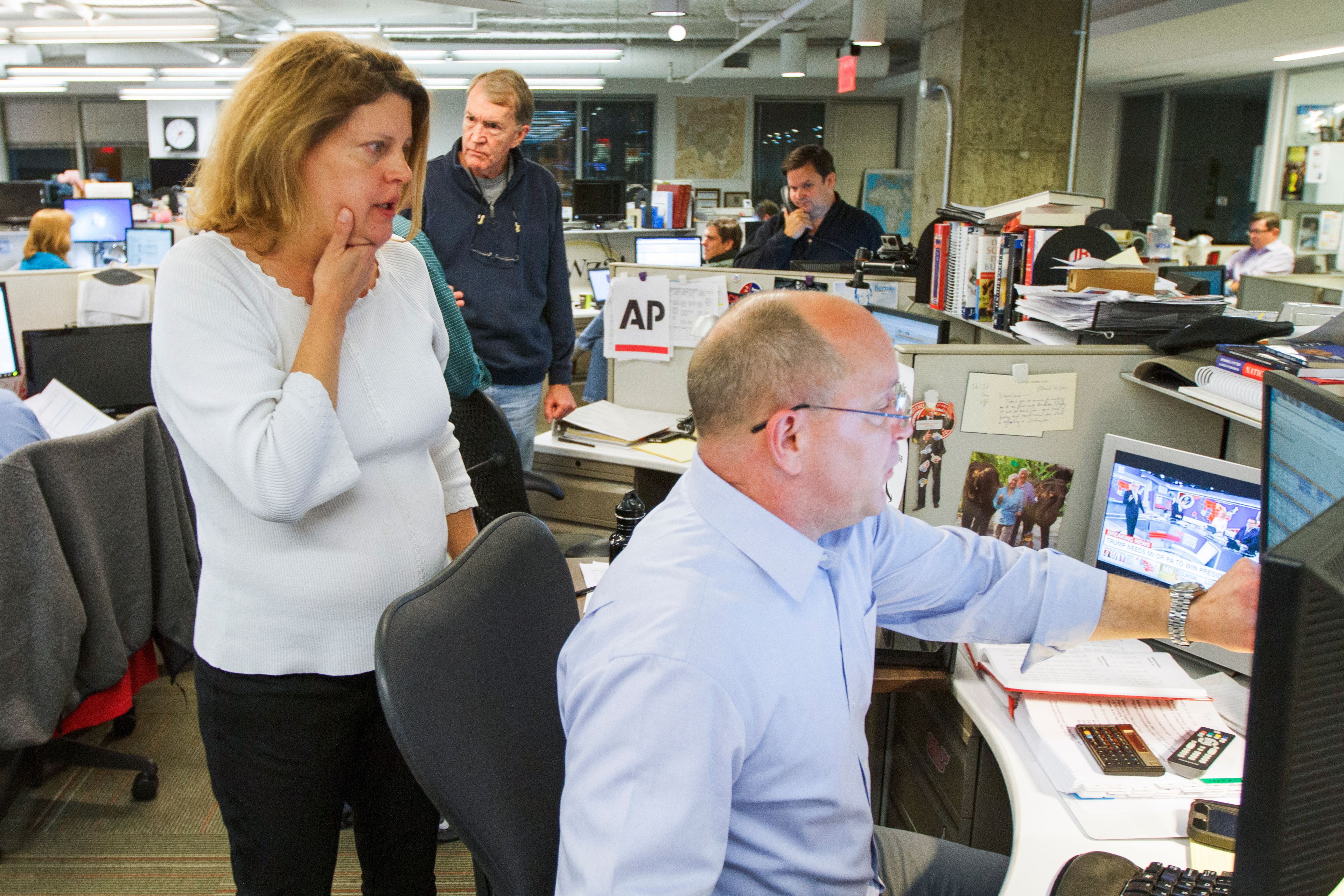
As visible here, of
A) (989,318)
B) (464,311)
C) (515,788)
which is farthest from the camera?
(464,311)

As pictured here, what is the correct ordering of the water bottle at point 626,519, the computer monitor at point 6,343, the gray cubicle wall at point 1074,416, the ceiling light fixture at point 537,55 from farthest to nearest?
the ceiling light fixture at point 537,55
the computer monitor at point 6,343
the water bottle at point 626,519
the gray cubicle wall at point 1074,416

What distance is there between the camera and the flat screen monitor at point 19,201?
24.8ft

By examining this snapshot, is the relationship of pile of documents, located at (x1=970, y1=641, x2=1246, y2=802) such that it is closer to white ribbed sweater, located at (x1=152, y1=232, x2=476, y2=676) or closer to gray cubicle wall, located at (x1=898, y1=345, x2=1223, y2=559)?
gray cubicle wall, located at (x1=898, y1=345, x2=1223, y2=559)

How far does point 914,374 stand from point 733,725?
38.1 inches

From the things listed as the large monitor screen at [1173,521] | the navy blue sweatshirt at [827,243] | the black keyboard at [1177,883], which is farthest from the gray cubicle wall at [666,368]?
the black keyboard at [1177,883]

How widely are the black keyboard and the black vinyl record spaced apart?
1321 mm

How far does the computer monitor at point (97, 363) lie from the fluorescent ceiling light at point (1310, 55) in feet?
27.5

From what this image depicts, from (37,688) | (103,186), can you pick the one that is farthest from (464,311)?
(103,186)

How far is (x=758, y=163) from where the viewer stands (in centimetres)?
1263

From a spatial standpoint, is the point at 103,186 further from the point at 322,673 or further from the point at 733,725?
the point at 733,725

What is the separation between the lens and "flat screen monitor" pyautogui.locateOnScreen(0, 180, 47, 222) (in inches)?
298

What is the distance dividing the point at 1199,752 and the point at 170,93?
12.8 metres

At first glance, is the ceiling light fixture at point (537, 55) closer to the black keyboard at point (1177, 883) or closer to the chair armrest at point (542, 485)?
the chair armrest at point (542, 485)

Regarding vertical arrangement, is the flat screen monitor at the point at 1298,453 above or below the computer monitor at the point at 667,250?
below
